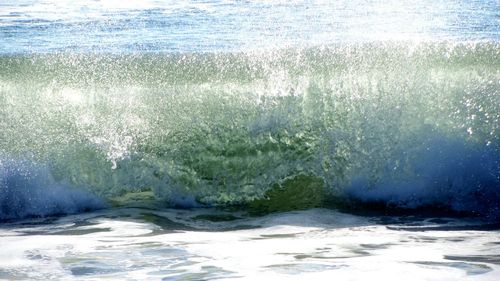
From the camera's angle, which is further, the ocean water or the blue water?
the blue water

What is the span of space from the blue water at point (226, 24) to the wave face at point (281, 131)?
5.01ft

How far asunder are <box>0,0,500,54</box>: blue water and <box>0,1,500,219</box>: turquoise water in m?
1.27

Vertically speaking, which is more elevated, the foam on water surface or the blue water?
the blue water

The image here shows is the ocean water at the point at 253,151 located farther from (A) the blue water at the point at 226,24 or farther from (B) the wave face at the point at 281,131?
(A) the blue water at the point at 226,24

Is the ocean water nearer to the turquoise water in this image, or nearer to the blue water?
the turquoise water

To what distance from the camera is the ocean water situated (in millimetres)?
5977

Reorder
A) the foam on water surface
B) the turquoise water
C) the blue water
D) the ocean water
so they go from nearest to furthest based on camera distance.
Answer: the foam on water surface, the ocean water, the turquoise water, the blue water

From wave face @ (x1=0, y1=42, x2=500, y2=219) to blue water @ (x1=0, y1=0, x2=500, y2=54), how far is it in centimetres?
153

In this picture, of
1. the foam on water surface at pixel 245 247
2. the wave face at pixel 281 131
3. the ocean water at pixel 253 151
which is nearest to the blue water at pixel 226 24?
the ocean water at pixel 253 151

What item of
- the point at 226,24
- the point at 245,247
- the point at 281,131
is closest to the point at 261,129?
the point at 281,131

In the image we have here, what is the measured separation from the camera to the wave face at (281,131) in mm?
7270

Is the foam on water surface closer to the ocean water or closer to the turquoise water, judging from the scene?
the ocean water

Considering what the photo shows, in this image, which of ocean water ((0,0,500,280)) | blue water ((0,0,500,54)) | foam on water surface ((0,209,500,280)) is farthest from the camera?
blue water ((0,0,500,54))

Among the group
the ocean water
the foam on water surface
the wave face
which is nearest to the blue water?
the ocean water
